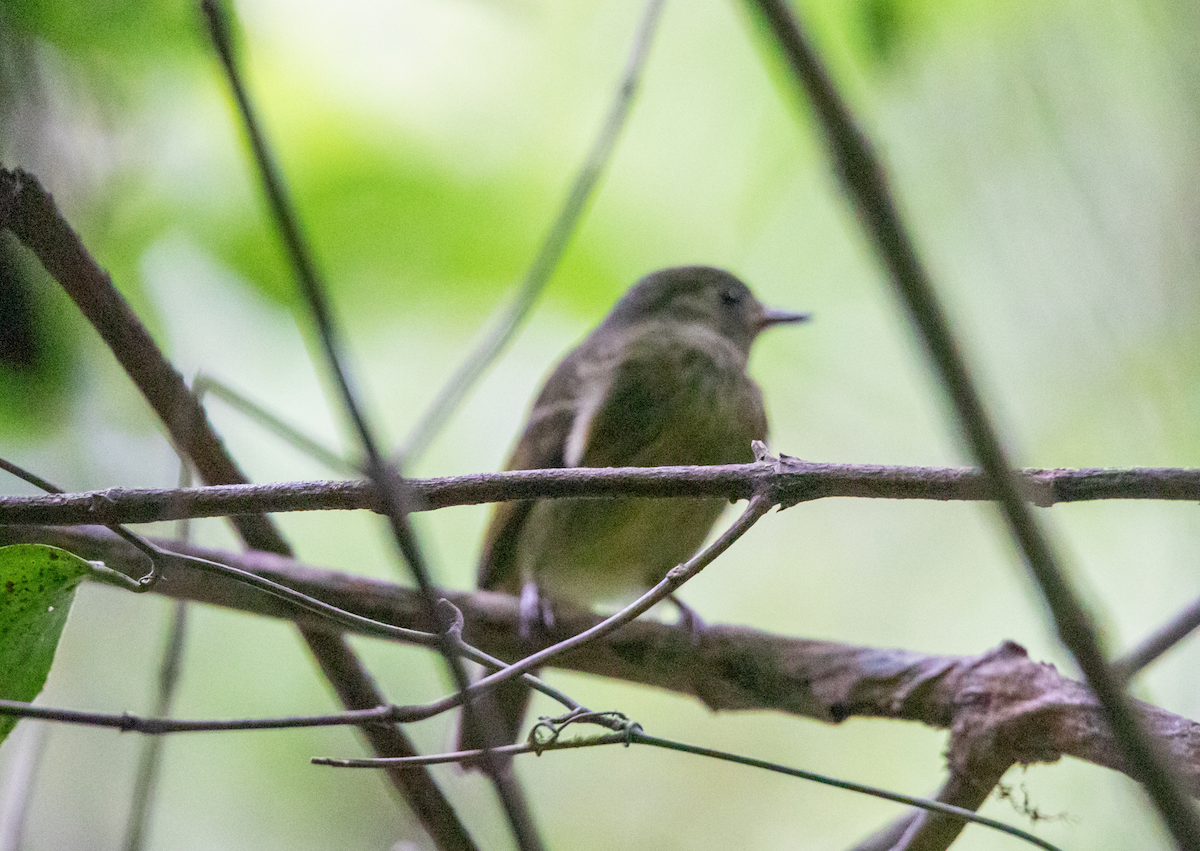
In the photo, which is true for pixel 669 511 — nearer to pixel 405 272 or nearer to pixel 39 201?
pixel 405 272

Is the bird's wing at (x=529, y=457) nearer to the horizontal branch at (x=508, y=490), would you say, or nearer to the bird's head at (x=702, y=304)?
the bird's head at (x=702, y=304)

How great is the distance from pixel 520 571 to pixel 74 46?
1724mm

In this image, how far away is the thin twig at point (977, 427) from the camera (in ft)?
1.95

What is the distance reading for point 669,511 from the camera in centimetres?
279

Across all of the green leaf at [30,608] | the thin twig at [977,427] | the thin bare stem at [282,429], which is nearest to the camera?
the thin twig at [977,427]

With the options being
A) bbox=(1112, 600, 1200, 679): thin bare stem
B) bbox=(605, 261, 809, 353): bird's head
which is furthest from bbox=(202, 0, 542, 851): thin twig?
bbox=(605, 261, 809, 353): bird's head

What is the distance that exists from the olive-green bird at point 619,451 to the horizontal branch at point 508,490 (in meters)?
1.43

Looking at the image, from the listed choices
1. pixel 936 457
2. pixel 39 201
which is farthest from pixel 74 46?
pixel 936 457

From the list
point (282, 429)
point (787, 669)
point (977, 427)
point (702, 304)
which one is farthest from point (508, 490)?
point (702, 304)

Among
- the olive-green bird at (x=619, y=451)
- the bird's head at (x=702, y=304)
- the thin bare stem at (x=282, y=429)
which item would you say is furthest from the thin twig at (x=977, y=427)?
the bird's head at (x=702, y=304)

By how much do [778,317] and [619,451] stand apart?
905 millimetres

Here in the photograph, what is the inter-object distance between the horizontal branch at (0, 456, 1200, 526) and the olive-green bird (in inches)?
56.1

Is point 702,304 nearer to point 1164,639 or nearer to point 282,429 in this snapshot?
point 1164,639

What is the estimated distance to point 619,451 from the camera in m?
2.73
